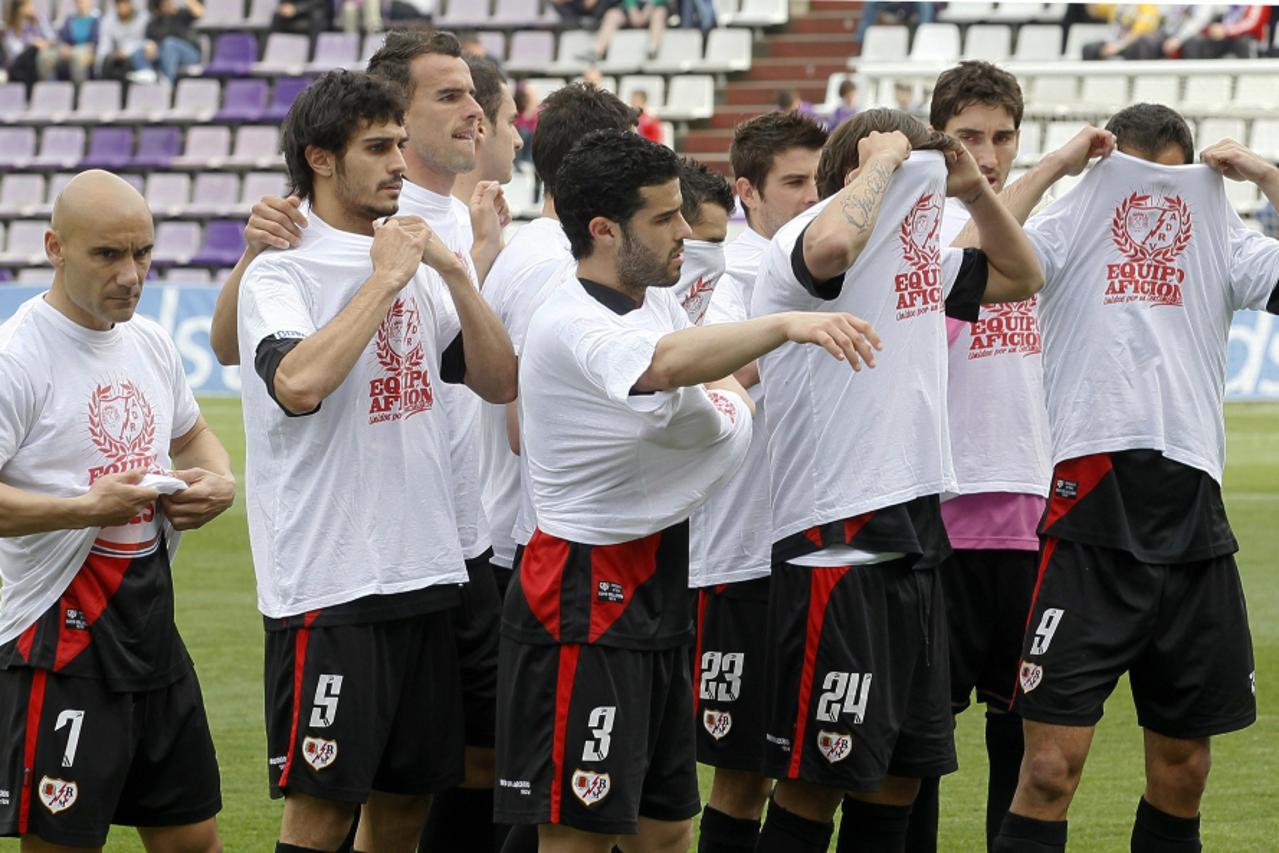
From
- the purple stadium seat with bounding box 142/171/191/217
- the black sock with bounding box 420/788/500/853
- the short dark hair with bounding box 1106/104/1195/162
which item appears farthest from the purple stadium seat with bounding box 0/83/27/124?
the short dark hair with bounding box 1106/104/1195/162

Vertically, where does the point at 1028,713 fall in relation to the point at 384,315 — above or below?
below

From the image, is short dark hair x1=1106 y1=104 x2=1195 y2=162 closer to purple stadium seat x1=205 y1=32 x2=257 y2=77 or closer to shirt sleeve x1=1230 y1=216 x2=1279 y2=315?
shirt sleeve x1=1230 y1=216 x2=1279 y2=315

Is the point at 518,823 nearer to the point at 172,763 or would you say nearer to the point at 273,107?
the point at 172,763

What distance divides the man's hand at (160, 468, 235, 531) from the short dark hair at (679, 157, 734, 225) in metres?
1.62

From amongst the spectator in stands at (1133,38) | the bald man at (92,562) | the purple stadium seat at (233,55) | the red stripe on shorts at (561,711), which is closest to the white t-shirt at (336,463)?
the bald man at (92,562)

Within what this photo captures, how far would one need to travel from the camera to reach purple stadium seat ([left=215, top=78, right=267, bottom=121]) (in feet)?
87.7

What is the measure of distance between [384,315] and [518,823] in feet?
4.11

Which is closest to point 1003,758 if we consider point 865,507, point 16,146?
point 865,507

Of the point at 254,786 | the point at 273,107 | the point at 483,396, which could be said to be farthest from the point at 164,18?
the point at 483,396

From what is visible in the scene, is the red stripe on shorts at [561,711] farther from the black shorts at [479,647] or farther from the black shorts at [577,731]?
the black shorts at [479,647]

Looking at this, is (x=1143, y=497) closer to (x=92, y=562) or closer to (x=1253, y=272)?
(x=1253, y=272)

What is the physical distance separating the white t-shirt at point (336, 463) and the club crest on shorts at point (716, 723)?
3.65 ft

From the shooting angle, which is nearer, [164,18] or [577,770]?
[577,770]

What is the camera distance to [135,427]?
484cm
